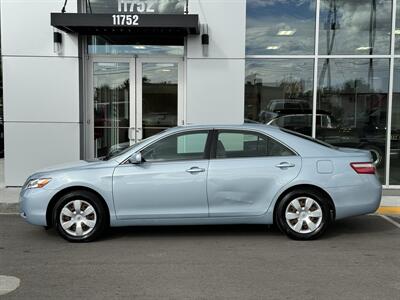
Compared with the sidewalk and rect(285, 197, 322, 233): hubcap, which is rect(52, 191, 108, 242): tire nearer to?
rect(285, 197, 322, 233): hubcap

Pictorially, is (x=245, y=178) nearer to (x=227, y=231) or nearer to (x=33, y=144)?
(x=227, y=231)

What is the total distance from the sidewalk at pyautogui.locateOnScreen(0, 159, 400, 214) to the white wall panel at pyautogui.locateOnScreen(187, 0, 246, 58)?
13.5 feet

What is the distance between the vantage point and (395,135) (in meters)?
10.9

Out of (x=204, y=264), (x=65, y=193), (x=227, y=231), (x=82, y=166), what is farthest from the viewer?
(x=227, y=231)

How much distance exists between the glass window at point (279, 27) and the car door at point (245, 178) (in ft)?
15.9

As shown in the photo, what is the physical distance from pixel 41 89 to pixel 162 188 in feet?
17.4

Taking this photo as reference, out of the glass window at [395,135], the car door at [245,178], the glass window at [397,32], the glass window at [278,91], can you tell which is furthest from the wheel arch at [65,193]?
the glass window at [397,32]

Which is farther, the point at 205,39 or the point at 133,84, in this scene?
the point at 133,84

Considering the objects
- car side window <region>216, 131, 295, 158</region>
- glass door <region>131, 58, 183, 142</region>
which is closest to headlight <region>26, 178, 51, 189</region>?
car side window <region>216, 131, 295, 158</region>

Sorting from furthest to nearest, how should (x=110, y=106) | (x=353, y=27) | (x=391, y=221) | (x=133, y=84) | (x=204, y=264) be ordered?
(x=110, y=106)
(x=133, y=84)
(x=353, y=27)
(x=391, y=221)
(x=204, y=264)

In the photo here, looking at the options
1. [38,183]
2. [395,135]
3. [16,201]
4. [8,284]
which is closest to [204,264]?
[8,284]

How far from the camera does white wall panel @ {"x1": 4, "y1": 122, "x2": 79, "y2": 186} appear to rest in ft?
34.7

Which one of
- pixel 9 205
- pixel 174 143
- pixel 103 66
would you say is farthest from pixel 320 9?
pixel 9 205

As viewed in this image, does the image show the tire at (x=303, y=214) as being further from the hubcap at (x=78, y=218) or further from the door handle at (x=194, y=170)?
the hubcap at (x=78, y=218)
